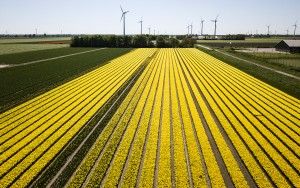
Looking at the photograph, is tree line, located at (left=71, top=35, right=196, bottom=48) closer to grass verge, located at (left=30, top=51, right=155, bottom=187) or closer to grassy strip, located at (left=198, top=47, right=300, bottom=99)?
grassy strip, located at (left=198, top=47, right=300, bottom=99)

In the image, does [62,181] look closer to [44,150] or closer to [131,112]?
[44,150]

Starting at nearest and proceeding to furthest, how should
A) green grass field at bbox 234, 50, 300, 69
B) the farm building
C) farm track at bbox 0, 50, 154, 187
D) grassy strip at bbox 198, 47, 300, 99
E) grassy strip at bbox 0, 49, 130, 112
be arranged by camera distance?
farm track at bbox 0, 50, 154, 187
grassy strip at bbox 0, 49, 130, 112
grassy strip at bbox 198, 47, 300, 99
green grass field at bbox 234, 50, 300, 69
the farm building

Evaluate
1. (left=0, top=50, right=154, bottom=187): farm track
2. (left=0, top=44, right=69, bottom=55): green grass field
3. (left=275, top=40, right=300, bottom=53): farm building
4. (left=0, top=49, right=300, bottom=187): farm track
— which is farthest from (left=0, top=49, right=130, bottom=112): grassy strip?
A: (left=275, top=40, right=300, bottom=53): farm building

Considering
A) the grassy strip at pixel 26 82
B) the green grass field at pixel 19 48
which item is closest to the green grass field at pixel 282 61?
the grassy strip at pixel 26 82

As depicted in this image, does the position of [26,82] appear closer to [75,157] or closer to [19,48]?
[75,157]

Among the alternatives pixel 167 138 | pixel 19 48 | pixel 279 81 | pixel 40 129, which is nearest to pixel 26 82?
pixel 40 129

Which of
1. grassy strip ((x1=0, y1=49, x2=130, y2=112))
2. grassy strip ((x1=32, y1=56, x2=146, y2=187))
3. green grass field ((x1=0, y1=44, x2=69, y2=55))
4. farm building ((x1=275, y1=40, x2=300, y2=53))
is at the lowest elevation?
grassy strip ((x1=32, y1=56, x2=146, y2=187))
